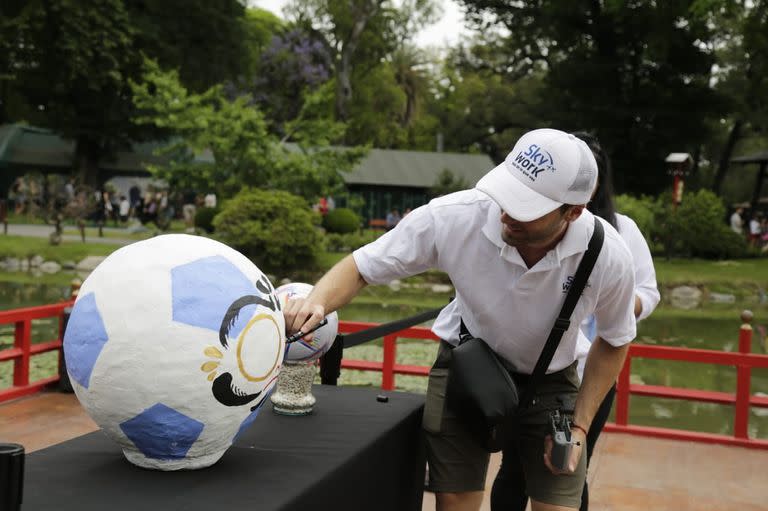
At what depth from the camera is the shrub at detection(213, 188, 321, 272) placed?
19203mm

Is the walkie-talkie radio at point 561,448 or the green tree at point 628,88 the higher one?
the green tree at point 628,88

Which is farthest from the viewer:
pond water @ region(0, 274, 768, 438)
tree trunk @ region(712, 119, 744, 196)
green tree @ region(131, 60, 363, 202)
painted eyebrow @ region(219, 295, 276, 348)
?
tree trunk @ region(712, 119, 744, 196)

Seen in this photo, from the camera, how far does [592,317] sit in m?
3.33

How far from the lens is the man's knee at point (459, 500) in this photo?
286 centimetres

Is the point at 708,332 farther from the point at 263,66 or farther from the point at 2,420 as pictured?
the point at 263,66

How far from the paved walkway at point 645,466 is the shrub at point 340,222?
1958 cm

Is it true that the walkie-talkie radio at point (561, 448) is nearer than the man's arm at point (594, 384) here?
Yes

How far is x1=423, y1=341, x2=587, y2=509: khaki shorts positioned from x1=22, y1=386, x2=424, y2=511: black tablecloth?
19 cm

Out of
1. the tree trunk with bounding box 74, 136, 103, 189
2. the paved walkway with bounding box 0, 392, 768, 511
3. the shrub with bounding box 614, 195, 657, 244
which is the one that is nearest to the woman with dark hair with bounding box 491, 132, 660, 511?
the paved walkway with bounding box 0, 392, 768, 511

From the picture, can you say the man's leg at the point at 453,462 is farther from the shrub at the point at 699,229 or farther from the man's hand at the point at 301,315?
the shrub at the point at 699,229

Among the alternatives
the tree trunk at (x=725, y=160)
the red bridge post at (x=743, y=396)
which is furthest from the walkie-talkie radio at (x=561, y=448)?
the tree trunk at (x=725, y=160)

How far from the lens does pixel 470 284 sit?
268 centimetres

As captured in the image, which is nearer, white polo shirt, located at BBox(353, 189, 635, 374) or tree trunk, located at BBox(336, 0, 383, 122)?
white polo shirt, located at BBox(353, 189, 635, 374)

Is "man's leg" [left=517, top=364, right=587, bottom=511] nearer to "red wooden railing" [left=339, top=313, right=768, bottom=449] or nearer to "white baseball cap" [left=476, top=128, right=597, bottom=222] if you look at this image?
"white baseball cap" [left=476, top=128, right=597, bottom=222]
